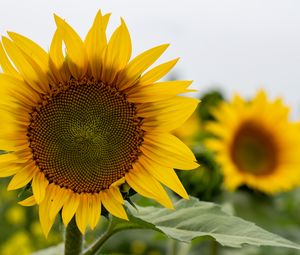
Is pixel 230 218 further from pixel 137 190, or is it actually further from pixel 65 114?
pixel 65 114

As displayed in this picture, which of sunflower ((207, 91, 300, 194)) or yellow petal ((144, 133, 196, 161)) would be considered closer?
yellow petal ((144, 133, 196, 161))

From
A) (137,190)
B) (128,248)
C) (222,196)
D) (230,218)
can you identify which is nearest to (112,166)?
(137,190)

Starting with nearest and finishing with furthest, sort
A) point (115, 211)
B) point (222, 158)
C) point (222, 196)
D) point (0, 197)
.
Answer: point (115, 211) < point (222, 196) < point (222, 158) < point (0, 197)

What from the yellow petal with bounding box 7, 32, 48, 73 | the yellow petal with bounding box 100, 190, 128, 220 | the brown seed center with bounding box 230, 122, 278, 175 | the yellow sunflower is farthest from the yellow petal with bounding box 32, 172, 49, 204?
the yellow sunflower

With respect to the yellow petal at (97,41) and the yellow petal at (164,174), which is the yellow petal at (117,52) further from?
the yellow petal at (164,174)

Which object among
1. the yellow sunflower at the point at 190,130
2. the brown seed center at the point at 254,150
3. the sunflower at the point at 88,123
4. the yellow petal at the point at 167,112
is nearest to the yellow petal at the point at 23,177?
the sunflower at the point at 88,123

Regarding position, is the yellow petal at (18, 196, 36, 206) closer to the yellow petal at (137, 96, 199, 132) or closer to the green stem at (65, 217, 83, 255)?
the green stem at (65, 217, 83, 255)
